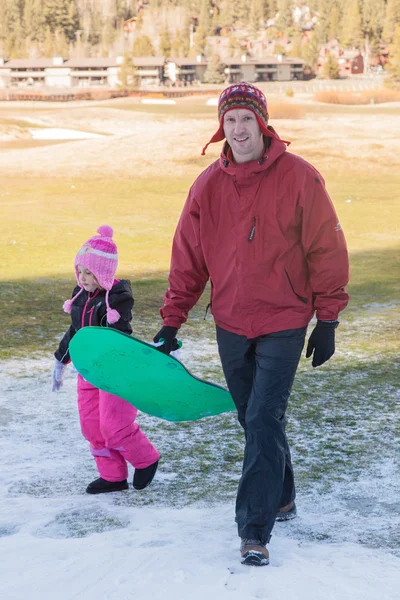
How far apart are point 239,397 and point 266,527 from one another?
59 cm

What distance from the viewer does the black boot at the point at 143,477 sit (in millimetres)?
4418

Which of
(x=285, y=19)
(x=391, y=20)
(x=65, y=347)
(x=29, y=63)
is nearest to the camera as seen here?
(x=65, y=347)

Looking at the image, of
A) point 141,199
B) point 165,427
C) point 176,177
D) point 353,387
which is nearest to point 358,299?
point 353,387

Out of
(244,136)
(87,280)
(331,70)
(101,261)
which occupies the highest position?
(331,70)

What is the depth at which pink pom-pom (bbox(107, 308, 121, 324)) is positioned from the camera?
417cm

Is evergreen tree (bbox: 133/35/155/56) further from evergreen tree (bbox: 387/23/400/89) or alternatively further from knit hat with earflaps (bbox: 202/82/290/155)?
knit hat with earflaps (bbox: 202/82/290/155)

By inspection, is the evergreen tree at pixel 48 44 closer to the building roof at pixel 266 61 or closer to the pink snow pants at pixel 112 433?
the building roof at pixel 266 61

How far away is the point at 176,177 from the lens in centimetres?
2680

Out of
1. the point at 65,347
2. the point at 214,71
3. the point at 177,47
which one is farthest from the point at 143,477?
the point at 177,47

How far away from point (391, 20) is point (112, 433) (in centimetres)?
11781

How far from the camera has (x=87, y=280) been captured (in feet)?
14.2

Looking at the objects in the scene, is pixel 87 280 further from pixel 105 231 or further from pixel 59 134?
pixel 59 134

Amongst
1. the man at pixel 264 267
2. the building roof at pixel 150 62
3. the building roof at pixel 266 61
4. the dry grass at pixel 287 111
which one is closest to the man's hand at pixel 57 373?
the man at pixel 264 267

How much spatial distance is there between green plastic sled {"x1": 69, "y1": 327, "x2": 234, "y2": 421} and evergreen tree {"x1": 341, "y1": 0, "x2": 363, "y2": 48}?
143081 mm
